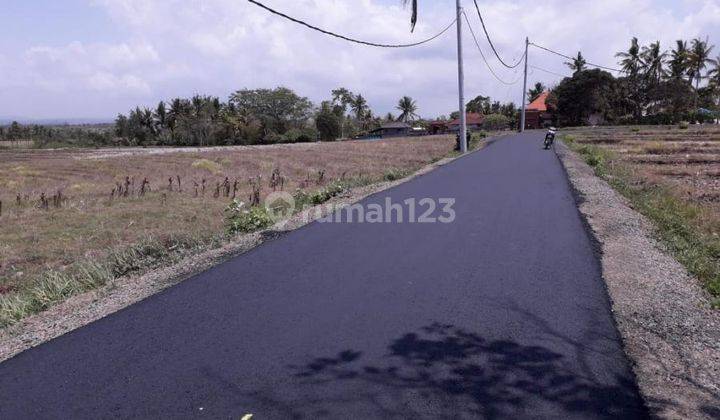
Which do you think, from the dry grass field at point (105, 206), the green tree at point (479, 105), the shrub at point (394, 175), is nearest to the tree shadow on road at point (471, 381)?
the dry grass field at point (105, 206)

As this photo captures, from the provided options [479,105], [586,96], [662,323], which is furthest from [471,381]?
[479,105]

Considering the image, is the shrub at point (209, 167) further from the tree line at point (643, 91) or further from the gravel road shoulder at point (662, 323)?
the tree line at point (643, 91)

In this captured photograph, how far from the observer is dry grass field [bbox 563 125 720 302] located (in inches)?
301

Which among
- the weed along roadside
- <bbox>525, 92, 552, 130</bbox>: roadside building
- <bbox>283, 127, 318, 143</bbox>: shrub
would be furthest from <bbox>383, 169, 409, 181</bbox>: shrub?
<bbox>525, 92, 552, 130</bbox>: roadside building

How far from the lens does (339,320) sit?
512cm

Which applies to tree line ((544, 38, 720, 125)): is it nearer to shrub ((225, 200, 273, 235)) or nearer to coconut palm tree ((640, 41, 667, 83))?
coconut palm tree ((640, 41, 667, 83))

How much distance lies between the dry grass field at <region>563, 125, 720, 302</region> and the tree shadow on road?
9.72 feet

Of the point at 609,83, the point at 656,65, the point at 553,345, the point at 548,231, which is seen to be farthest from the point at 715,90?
the point at 553,345

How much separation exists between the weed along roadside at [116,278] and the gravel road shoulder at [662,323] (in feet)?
16.6

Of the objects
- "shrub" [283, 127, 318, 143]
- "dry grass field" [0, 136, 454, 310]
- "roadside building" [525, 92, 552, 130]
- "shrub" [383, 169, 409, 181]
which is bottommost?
"dry grass field" [0, 136, 454, 310]

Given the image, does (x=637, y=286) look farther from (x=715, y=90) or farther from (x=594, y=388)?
(x=715, y=90)

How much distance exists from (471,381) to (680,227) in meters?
7.15

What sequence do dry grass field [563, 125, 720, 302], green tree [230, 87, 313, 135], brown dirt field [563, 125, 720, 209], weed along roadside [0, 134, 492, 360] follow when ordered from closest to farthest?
weed along roadside [0, 134, 492, 360], dry grass field [563, 125, 720, 302], brown dirt field [563, 125, 720, 209], green tree [230, 87, 313, 135]

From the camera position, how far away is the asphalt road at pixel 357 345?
365 cm
